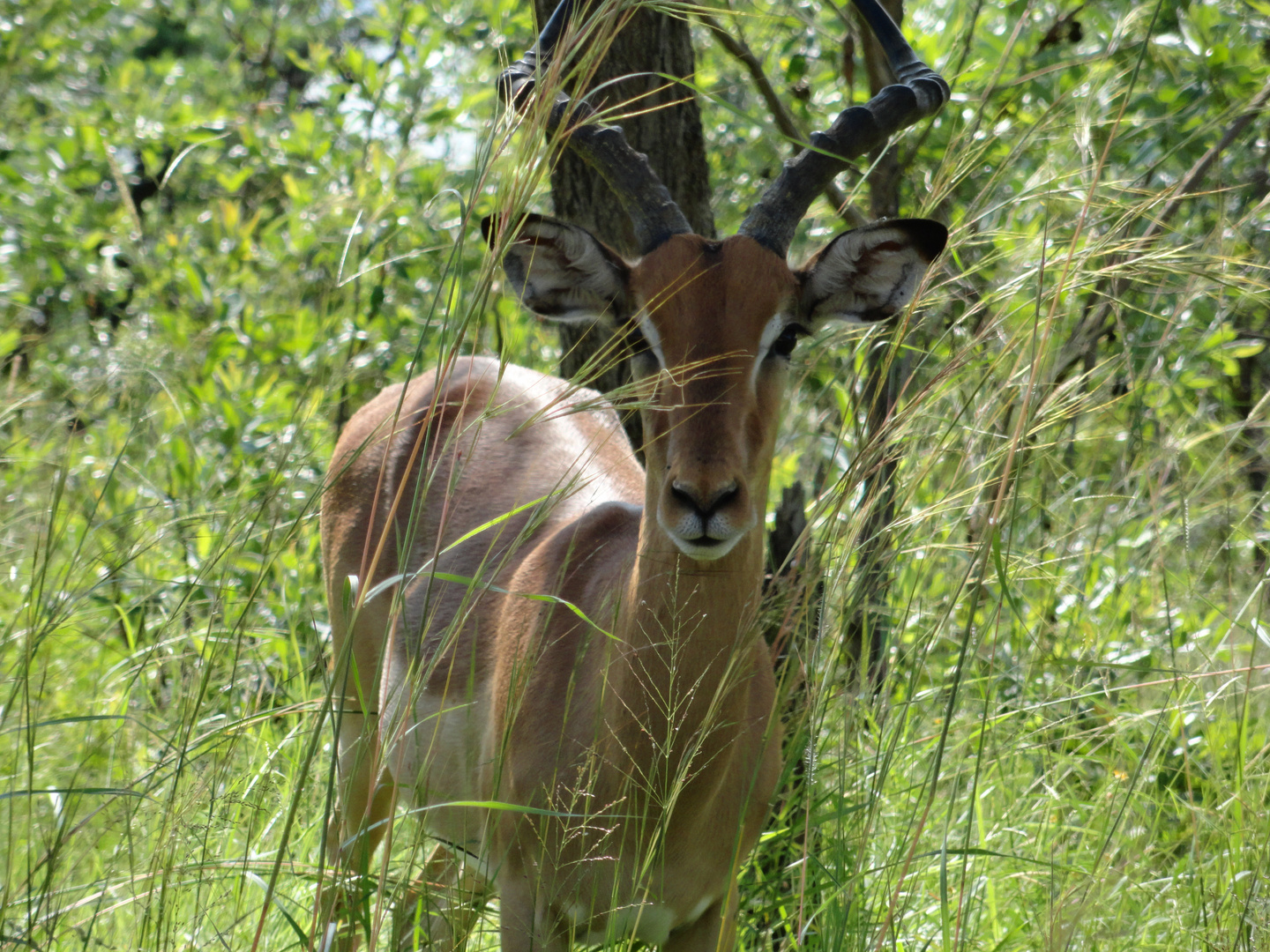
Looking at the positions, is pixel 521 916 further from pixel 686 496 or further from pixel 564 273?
pixel 564 273

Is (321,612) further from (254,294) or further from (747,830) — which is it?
(747,830)

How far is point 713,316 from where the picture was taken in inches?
106

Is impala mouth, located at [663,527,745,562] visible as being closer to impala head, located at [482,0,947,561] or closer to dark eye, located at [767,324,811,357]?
impala head, located at [482,0,947,561]

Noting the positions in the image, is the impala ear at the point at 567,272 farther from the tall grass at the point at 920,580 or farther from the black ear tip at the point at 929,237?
the black ear tip at the point at 929,237

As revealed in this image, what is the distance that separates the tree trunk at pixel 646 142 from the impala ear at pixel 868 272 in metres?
1.42

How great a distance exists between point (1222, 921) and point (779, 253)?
6.23ft

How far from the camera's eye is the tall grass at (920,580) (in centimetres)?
226

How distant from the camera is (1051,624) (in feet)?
13.2

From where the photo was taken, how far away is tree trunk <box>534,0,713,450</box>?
432 centimetres

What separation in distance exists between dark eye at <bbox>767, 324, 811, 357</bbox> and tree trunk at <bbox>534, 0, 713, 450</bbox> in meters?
1.44

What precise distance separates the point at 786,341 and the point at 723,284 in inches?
10.6

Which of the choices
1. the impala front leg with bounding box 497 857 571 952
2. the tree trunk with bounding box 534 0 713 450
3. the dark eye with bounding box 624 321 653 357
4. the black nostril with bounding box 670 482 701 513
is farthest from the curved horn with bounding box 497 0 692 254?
the impala front leg with bounding box 497 857 571 952

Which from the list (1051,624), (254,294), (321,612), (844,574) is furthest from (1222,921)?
(254,294)

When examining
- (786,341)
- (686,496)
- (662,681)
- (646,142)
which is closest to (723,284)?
(786,341)
